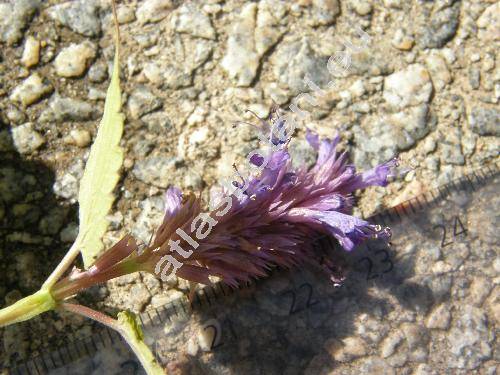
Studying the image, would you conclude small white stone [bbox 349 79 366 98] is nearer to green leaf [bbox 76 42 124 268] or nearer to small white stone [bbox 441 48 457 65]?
small white stone [bbox 441 48 457 65]

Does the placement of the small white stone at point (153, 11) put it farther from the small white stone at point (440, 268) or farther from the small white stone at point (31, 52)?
the small white stone at point (440, 268)

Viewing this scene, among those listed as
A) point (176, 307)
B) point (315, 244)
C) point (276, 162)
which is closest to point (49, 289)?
point (176, 307)

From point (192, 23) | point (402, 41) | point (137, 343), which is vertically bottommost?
point (137, 343)

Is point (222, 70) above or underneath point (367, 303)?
above

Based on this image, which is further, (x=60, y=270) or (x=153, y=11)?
(x=153, y=11)

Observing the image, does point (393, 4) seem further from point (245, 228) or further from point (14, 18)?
point (14, 18)

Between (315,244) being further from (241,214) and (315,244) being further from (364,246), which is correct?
(241,214)

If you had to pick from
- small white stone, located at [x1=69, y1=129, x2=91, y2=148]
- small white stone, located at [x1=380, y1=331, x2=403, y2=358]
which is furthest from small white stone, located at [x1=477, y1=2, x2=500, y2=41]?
small white stone, located at [x1=69, y1=129, x2=91, y2=148]

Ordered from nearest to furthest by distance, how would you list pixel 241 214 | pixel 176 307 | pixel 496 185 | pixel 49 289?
pixel 49 289, pixel 241 214, pixel 176 307, pixel 496 185

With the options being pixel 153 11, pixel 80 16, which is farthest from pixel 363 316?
pixel 80 16
